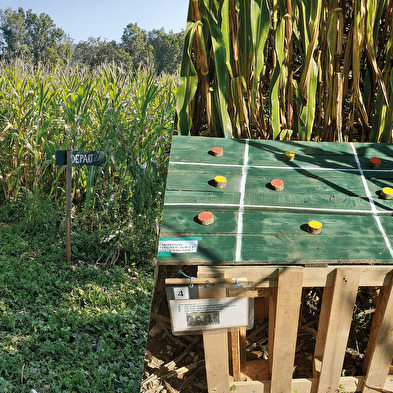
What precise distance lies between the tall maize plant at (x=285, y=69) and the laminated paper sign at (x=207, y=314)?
1.00 metres

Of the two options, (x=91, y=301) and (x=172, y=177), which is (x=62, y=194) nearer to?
(x=91, y=301)

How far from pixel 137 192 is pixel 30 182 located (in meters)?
1.20

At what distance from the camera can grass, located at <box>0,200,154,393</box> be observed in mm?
1836

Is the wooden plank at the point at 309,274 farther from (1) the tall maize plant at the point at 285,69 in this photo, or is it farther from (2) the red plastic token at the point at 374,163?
(1) the tall maize plant at the point at 285,69

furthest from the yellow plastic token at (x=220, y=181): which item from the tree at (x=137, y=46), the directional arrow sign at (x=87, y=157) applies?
the tree at (x=137, y=46)

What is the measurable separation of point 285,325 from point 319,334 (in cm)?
20

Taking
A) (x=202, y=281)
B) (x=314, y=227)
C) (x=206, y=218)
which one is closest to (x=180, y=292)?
(x=202, y=281)

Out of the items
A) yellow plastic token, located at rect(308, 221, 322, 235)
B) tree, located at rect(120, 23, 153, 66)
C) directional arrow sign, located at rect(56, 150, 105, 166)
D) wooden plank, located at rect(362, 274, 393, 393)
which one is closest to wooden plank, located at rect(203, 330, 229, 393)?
yellow plastic token, located at rect(308, 221, 322, 235)

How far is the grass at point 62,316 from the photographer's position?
1.84 metres

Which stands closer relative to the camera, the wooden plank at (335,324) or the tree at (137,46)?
the wooden plank at (335,324)

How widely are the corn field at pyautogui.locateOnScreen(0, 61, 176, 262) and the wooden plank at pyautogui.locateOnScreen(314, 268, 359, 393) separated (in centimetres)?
161

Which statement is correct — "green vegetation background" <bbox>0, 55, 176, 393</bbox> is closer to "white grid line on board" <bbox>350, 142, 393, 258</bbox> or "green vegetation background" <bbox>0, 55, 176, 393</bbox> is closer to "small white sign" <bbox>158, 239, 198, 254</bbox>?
"small white sign" <bbox>158, 239, 198, 254</bbox>

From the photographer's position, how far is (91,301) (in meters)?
2.36

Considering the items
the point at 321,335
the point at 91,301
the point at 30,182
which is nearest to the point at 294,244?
the point at 321,335
